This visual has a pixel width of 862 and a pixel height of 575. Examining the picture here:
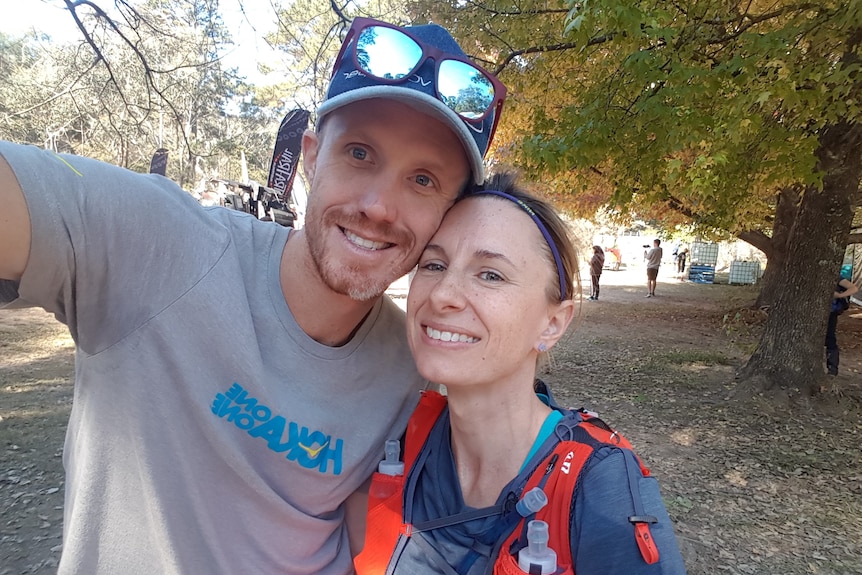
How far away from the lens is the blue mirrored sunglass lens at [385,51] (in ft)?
4.97

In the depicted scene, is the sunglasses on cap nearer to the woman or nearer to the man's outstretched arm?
the woman

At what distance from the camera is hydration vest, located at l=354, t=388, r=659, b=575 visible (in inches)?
45.3

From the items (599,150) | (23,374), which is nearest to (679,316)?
(599,150)

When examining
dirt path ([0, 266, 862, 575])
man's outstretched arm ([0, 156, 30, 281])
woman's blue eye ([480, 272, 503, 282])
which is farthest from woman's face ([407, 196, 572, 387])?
dirt path ([0, 266, 862, 575])

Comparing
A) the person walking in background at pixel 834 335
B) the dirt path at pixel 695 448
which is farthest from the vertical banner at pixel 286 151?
the person walking in background at pixel 834 335

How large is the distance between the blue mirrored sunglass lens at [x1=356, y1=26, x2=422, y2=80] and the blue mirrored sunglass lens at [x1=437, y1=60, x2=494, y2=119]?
3.8 inches

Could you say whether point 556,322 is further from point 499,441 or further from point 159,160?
point 159,160

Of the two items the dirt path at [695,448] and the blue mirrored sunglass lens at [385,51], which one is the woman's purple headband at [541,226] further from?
the dirt path at [695,448]

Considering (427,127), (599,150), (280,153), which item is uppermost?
(280,153)

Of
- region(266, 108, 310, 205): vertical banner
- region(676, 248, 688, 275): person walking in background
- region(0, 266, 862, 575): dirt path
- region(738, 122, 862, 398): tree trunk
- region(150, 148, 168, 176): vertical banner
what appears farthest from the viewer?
region(676, 248, 688, 275): person walking in background

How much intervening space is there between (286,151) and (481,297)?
13.0 m

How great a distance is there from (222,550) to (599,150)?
4.78m

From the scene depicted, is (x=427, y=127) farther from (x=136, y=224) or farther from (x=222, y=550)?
(x=222, y=550)

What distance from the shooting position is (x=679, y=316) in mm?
14562
